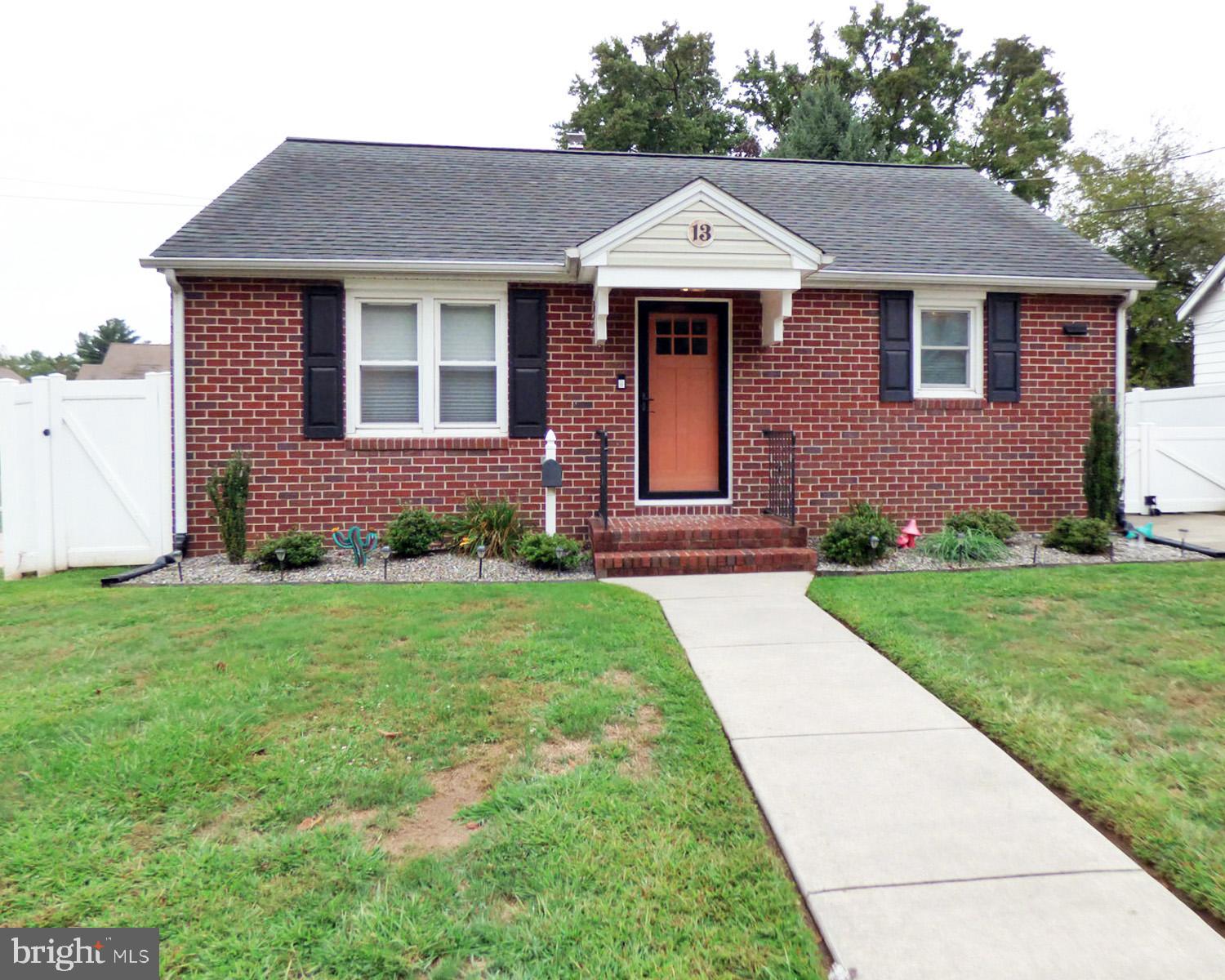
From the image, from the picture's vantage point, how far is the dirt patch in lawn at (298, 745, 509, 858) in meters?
2.49

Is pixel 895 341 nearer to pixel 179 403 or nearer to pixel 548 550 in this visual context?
pixel 548 550

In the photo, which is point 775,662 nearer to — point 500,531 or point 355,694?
point 355,694

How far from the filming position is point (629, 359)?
8562 millimetres

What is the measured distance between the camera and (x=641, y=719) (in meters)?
3.53

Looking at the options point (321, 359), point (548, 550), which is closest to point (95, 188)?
point (321, 359)

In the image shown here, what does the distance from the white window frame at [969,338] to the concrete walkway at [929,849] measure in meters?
5.72

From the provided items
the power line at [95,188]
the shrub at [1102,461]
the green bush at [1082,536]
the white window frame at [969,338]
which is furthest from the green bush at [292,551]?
the power line at [95,188]

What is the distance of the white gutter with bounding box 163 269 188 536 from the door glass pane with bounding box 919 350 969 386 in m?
8.18

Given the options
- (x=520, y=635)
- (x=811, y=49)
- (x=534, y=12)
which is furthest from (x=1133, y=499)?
(x=811, y=49)

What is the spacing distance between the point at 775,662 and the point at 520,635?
1.61 metres

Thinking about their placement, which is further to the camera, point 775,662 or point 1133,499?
point 1133,499

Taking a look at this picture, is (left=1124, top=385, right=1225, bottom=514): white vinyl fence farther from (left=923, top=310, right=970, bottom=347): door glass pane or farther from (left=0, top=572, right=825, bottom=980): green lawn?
(left=0, top=572, right=825, bottom=980): green lawn

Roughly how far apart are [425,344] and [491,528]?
7.02 feet

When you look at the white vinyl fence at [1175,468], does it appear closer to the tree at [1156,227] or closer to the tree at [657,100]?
the tree at [1156,227]
